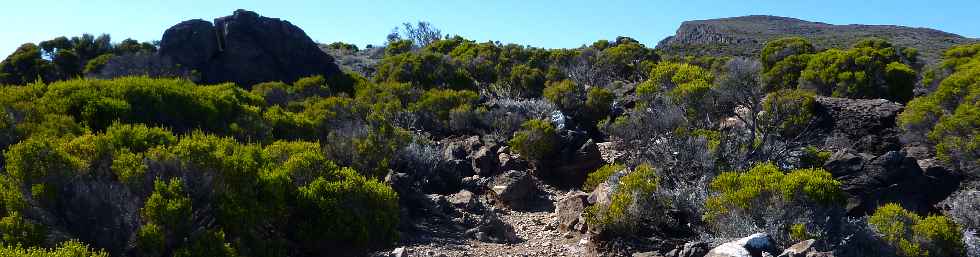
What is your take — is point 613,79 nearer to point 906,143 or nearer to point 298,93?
point 298,93

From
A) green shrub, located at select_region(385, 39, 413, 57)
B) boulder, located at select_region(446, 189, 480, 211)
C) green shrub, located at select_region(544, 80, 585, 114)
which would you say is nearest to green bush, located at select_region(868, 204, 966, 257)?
boulder, located at select_region(446, 189, 480, 211)

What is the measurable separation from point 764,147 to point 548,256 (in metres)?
4.55

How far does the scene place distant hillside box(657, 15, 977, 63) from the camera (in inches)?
1874

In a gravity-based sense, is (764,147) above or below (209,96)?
below

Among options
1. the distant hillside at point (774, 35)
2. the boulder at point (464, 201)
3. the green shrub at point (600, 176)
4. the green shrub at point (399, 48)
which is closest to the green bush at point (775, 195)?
the green shrub at point (600, 176)

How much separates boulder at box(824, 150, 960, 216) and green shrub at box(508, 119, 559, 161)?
5.77 metres

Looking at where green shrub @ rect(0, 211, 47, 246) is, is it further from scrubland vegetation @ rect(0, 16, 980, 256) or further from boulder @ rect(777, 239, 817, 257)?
boulder @ rect(777, 239, 817, 257)

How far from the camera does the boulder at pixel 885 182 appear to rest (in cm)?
969

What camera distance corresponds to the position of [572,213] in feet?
35.0

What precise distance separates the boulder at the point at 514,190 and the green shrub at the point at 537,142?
1693 mm

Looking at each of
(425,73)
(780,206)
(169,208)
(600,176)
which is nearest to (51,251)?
(169,208)

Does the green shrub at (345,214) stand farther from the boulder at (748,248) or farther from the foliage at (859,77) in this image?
the foliage at (859,77)

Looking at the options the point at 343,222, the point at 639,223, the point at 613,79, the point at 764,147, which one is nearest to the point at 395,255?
the point at 343,222

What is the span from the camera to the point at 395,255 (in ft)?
24.8
